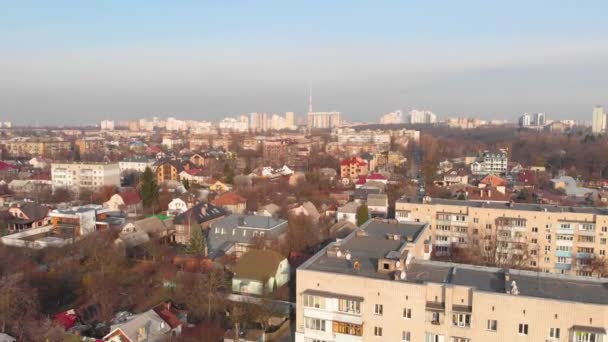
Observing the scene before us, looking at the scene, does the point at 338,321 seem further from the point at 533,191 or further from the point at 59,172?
the point at 59,172

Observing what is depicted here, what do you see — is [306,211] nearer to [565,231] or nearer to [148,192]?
[148,192]

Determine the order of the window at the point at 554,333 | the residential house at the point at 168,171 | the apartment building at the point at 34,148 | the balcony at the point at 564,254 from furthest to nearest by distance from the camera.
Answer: the apartment building at the point at 34,148 < the residential house at the point at 168,171 < the balcony at the point at 564,254 < the window at the point at 554,333

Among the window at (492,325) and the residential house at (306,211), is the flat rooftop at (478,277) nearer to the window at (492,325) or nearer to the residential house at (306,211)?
the window at (492,325)

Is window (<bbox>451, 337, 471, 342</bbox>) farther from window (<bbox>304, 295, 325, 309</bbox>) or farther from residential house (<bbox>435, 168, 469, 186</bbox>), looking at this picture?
residential house (<bbox>435, 168, 469, 186</bbox>)

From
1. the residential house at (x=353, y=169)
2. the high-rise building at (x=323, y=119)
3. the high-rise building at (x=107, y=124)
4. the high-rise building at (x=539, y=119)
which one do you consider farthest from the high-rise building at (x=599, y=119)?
the high-rise building at (x=107, y=124)

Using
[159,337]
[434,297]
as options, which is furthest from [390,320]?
[159,337]

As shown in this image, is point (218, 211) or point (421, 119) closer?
point (218, 211)
